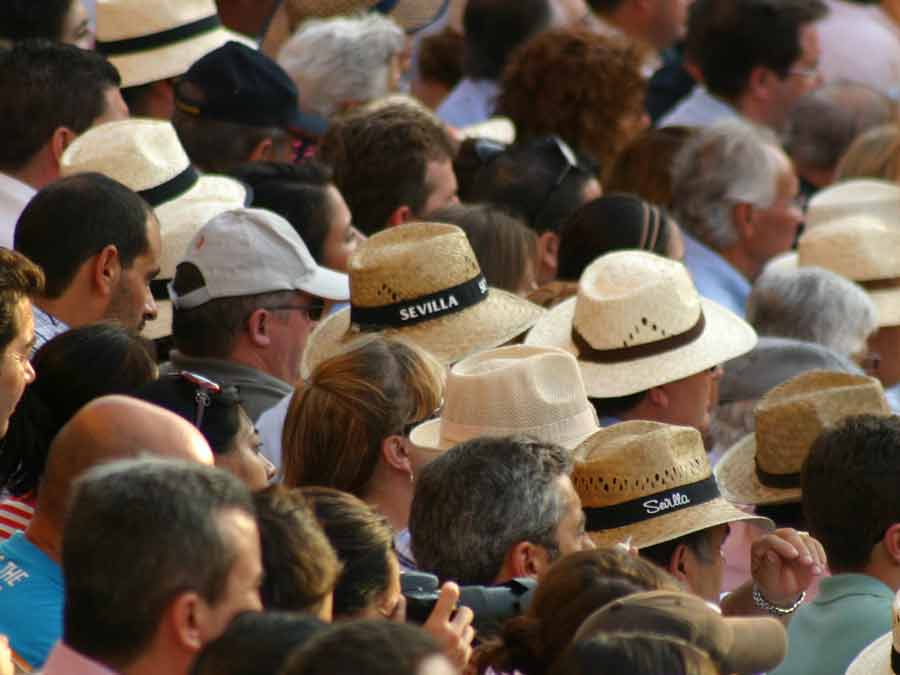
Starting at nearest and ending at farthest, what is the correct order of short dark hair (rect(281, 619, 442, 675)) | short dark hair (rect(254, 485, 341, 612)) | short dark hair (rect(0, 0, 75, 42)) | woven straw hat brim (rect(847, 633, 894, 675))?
1. short dark hair (rect(281, 619, 442, 675))
2. short dark hair (rect(254, 485, 341, 612))
3. woven straw hat brim (rect(847, 633, 894, 675))
4. short dark hair (rect(0, 0, 75, 42))

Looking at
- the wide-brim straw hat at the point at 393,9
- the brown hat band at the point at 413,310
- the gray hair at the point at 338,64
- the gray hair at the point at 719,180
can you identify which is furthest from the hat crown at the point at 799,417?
the wide-brim straw hat at the point at 393,9

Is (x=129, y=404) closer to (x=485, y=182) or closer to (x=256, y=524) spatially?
(x=256, y=524)

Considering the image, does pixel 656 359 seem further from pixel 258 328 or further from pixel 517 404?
pixel 258 328

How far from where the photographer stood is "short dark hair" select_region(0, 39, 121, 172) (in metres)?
6.43

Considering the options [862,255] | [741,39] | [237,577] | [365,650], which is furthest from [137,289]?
[741,39]

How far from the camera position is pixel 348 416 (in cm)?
469

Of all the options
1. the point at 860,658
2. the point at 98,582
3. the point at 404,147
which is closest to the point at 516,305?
the point at 404,147

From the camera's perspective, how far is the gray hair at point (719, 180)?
7867 millimetres

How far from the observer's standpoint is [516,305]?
233 inches

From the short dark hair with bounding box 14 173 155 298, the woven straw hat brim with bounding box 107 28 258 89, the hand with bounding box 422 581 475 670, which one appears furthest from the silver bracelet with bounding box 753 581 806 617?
the woven straw hat brim with bounding box 107 28 258 89

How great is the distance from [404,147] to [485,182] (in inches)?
19.9

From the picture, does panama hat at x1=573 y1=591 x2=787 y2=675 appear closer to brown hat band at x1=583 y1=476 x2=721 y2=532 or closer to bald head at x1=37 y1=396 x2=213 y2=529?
bald head at x1=37 y1=396 x2=213 y2=529

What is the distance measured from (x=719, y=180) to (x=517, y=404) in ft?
10.3

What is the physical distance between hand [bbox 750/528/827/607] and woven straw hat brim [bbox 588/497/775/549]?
0.29 ft
